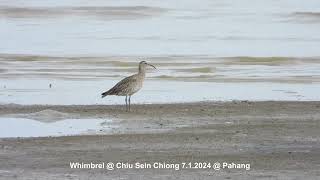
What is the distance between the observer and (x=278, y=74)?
78.4 feet

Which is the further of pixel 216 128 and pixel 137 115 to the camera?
pixel 137 115

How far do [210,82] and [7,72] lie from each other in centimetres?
500

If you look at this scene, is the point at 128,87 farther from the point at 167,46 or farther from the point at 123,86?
the point at 167,46

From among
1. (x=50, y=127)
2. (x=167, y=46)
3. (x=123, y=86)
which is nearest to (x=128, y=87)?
(x=123, y=86)

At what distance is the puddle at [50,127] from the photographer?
15.2m

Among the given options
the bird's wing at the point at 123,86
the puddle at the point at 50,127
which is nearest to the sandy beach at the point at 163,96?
the puddle at the point at 50,127

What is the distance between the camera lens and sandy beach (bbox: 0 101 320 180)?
11.9 meters

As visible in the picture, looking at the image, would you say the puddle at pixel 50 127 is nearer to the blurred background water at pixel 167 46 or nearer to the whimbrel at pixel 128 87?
the whimbrel at pixel 128 87

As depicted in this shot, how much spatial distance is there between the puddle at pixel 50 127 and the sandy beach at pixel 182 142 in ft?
0.88

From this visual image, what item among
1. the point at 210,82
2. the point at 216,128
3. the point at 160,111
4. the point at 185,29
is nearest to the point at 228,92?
the point at 210,82

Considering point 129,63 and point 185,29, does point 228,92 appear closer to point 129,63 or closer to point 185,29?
point 129,63

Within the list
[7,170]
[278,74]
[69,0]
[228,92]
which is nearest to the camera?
[7,170]

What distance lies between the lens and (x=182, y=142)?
14.1 meters

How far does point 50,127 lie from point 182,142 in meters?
2.58
